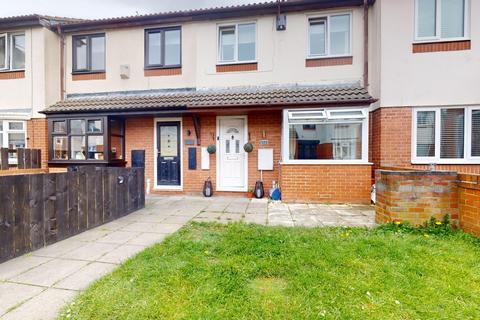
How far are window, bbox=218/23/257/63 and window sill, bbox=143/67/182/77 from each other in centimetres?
160

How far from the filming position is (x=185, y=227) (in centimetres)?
468

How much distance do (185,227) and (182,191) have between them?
13.3 feet

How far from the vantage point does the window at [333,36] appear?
783 centimetres

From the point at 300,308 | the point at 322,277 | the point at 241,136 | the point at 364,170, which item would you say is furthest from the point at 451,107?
the point at 300,308

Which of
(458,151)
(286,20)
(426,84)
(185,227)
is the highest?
(286,20)

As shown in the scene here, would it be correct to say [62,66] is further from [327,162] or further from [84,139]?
[327,162]

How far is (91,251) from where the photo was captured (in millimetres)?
3564

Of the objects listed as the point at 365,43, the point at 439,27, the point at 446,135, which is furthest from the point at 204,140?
the point at 439,27

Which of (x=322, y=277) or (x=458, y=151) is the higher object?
(x=458, y=151)

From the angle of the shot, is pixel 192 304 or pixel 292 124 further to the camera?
pixel 292 124

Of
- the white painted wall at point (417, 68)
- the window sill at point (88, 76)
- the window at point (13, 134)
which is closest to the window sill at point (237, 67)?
the white painted wall at point (417, 68)

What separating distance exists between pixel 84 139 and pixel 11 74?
3.97m

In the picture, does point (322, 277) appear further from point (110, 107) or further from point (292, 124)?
point (110, 107)

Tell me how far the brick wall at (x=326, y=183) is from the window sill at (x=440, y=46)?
11.8ft
